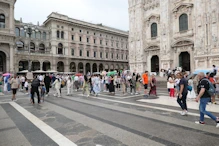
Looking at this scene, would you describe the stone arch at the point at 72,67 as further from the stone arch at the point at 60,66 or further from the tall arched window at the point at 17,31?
the tall arched window at the point at 17,31

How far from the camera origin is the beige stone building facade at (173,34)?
20.5 metres

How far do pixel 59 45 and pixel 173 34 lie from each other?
98.6ft

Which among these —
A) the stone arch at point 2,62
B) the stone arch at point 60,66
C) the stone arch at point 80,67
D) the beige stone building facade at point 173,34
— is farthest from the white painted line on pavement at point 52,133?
the stone arch at point 80,67

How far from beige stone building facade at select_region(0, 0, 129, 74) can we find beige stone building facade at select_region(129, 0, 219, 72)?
19726 mm

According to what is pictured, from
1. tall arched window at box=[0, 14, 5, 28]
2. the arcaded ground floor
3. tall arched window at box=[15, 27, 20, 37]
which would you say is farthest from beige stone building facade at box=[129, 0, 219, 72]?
tall arched window at box=[15, 27, 20, 37]

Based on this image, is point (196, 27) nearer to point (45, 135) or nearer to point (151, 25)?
point (151, 25)

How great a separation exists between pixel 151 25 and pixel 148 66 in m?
7.65

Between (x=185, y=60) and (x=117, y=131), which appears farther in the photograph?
(x=185, y=60)

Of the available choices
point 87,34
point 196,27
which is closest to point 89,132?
point 196,27

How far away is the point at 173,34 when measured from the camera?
24688 mm

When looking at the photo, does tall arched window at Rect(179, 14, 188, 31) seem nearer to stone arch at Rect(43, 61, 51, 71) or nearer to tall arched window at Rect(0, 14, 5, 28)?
stone arch at Rect(43, 61, 51, 71)

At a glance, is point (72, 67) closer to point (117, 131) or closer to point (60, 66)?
point (60, 66)

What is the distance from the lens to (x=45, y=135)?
4207 millimetres

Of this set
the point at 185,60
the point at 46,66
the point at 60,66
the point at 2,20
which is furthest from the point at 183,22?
the point at 2,20
